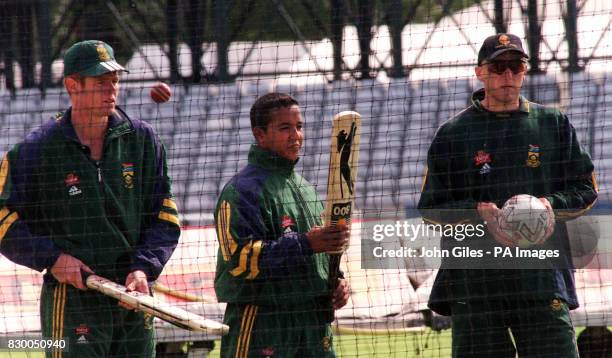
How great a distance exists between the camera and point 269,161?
416cm

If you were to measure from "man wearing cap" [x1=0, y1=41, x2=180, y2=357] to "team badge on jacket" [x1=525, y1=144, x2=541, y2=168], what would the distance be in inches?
57.5

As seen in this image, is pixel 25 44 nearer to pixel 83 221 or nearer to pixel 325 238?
pixel 83 221

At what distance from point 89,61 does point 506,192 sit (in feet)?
5.61

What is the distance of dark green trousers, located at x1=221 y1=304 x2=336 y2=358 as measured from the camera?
407cm

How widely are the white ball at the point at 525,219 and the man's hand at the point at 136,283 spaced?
1.38m

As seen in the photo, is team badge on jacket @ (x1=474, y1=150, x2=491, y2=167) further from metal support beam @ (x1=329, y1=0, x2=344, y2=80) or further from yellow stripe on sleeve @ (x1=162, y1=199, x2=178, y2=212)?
metal support beam @ (x1=329, y1=0, x2=344, y2=80)

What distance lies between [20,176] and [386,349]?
279 centimetres

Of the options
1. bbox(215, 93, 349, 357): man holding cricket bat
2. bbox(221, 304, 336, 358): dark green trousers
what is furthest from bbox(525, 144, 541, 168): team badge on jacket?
bbox(221, 304, 336, 358): dark green trousers

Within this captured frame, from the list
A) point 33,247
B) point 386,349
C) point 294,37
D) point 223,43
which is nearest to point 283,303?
point 33,247

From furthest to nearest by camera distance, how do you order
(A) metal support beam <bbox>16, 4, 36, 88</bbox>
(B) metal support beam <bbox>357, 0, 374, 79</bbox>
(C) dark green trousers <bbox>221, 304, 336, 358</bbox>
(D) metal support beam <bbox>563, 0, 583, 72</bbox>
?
(A) metal support beam <bbox>16, 4, 36, 88</bbox> → (B) metal support beam <bbox>357, 0, 374, 79</bbox> → (D) metal support beam <bbox>563, 0, 583, 72</bbox> → (C) dark green trousers <bbox>221, 304, 336, 358</bbox>

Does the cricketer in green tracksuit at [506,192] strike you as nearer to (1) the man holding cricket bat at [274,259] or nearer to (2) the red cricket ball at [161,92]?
(1) the man holding cricket bat at [274,259]

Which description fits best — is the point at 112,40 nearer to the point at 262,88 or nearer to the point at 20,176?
the point at 262,88

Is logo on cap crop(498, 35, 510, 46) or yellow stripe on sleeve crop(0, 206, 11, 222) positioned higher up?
logo on cap crop(498, 35, 510, 46)

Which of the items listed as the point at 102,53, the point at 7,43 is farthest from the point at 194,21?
the point at 102,53
